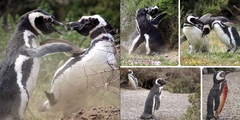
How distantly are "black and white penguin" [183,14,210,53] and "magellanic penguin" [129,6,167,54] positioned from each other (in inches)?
8.0

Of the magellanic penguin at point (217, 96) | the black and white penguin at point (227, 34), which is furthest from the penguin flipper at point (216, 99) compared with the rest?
the black and white penguin at point (227, 34)

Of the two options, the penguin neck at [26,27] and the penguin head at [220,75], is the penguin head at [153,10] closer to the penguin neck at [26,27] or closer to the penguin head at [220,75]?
the penguin head at [220,75]

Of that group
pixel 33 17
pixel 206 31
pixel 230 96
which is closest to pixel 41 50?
pixel 33 17

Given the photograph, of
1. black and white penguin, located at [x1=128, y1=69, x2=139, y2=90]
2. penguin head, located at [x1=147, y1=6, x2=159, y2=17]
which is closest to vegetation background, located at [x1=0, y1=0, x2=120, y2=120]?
Result: penguin head, located at [x1=147, y1=6, x2=159, y2=17]

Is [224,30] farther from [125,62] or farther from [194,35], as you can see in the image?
[125,62]

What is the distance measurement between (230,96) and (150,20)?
0.90 m

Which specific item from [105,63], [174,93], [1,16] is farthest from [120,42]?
[1,16]

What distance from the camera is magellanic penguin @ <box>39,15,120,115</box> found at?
5547 mm

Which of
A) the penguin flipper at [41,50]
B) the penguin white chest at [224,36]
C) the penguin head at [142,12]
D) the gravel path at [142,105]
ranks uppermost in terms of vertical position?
the penguin head at [142,12]

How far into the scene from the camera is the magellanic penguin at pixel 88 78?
218 inches

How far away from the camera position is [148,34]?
18.3ft

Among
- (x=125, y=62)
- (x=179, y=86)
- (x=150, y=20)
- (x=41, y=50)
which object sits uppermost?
(x=150, y=20)

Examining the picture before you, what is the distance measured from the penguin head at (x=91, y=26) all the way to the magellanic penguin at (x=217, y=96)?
0.93 meters

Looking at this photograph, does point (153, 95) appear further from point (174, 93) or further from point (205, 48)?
point (205, 48)
